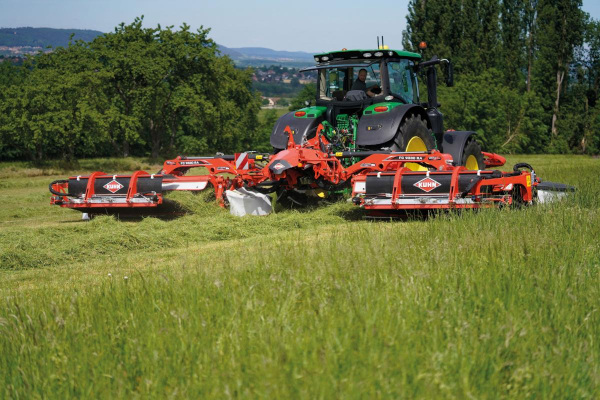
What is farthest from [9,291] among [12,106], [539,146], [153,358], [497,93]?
[539,146]

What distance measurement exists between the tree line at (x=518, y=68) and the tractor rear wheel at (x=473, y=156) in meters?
30.2

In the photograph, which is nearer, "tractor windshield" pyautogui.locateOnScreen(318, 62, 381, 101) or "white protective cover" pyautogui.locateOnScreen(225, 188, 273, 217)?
"white protective cover" pyautogui.locateOnScreen(225, 188, 273, 217)

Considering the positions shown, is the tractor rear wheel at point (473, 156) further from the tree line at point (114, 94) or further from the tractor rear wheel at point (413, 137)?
the tree line at point (114, 94)

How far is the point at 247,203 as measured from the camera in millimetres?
9977

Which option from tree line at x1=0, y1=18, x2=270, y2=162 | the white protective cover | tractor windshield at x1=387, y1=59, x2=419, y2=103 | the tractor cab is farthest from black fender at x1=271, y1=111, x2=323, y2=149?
tree line at x1=0, y1=18, x2=270, y2=162

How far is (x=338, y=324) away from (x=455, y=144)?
856 centimetres

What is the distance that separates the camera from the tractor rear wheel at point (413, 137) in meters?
10.3

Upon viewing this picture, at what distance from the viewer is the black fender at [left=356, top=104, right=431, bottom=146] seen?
1001cm

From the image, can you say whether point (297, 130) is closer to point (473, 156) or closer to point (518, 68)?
point (473, 156)

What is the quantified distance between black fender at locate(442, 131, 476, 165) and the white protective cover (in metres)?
3.14

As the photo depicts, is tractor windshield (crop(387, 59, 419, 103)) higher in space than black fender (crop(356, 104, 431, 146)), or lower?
higher

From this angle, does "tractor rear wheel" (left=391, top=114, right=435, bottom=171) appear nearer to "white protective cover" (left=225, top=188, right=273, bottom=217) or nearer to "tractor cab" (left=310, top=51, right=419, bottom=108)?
"tractor cab" (left=310, top=51, right=419, bottom=108)

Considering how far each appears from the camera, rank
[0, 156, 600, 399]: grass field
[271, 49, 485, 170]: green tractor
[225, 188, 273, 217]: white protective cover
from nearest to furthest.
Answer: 1. [0, 156, 600, 399]: grass field
2. [225, 188, 273, 217]: white protective cover
3. [271, 49, 485, 170]: green tractor

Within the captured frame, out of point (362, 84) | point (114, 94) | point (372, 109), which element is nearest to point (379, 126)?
point (372, 109)
